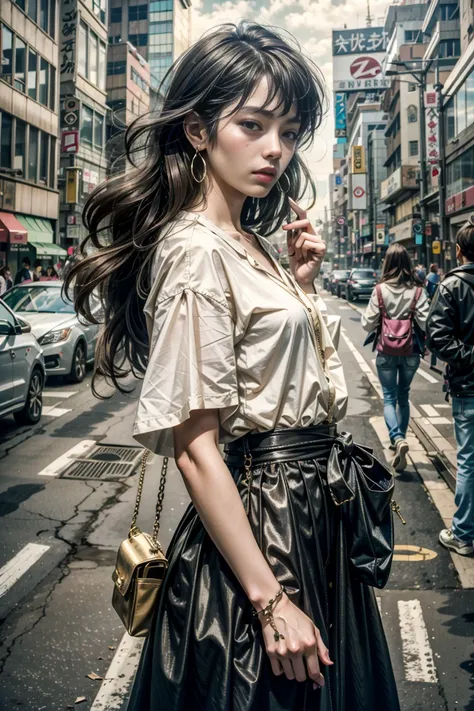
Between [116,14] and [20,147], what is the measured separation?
195 feet

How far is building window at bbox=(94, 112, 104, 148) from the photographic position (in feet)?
147

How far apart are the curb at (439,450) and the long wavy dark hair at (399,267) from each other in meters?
1.70

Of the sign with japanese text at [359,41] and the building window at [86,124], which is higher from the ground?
the sign with japanese text at [359,41]

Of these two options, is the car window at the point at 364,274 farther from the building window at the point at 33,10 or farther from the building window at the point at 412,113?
the building window at the point at 412,113

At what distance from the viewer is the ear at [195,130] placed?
5.45ft

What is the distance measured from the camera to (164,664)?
4.81 feet

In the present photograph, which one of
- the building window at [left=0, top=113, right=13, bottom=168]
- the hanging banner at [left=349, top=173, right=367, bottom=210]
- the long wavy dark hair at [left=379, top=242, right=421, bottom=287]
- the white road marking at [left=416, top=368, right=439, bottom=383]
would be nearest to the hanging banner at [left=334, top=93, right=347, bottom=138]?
the hanging banner at [left=349, top=173, right=367, bottom=210]

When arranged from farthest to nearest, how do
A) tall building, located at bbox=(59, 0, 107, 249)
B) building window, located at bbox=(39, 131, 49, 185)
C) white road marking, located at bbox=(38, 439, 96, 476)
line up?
tall building, located at bbox=(59, 0, 107, 249), building window, located at bbox=(39, 131, 49, 185), white road marking, located at bbox=(38, 439, 96, 476)

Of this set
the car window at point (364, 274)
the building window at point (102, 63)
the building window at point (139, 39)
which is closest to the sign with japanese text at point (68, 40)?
the building window at point (102, 63)

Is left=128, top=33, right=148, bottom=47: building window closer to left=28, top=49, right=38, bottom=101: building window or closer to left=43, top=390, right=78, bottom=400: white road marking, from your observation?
left=28, top=49, right=38, bottom=101: building window

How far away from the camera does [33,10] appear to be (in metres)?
33.1

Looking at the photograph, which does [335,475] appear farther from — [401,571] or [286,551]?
[401,571]

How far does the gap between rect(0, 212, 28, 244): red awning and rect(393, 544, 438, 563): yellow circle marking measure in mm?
27703

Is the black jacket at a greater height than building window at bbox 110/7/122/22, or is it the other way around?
building window at bbox 110/7/122/22
